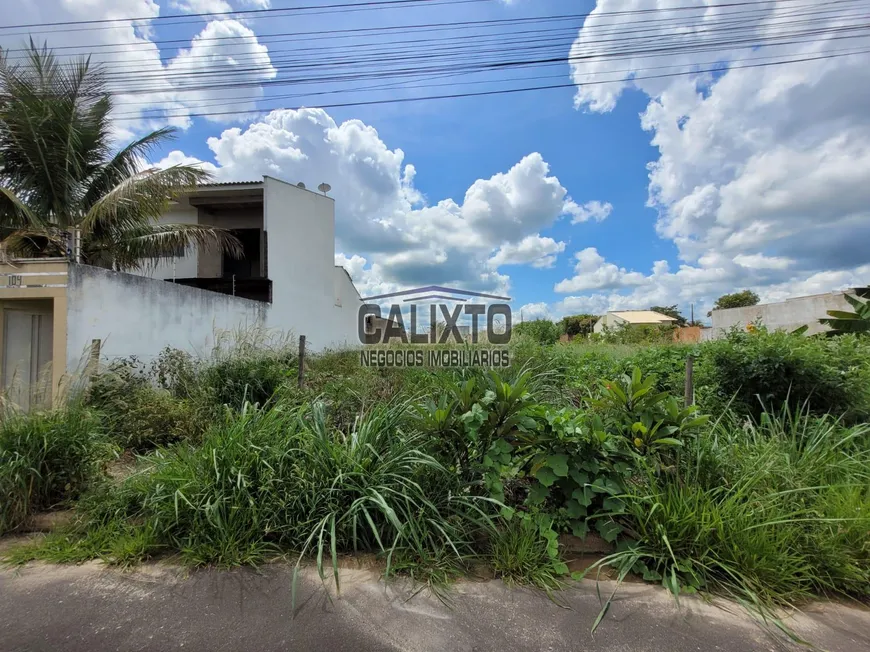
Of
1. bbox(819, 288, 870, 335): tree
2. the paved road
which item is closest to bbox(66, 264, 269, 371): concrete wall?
the paved road

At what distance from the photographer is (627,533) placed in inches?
97.0

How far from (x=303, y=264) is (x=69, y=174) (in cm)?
564

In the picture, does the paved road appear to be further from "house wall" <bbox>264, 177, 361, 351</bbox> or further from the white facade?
"house wall" <bbox>264, 177, 361, 351</bbox>

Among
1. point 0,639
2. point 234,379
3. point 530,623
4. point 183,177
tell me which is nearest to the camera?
point 0,639

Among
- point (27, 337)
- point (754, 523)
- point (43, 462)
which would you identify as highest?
point (27, 337)

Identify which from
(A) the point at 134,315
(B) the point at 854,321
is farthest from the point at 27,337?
(B) the point at 854,321

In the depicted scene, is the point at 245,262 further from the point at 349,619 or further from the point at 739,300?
the point at 739,300

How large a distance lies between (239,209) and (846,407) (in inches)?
574

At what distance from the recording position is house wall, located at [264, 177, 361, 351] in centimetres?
1072

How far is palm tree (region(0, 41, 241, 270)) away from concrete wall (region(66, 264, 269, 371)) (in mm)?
1961

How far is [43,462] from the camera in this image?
111 inches

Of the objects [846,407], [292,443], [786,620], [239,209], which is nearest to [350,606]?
[292,443]

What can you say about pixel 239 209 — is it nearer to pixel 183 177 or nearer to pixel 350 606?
pixel 183 177

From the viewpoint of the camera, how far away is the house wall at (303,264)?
35.2 feet
